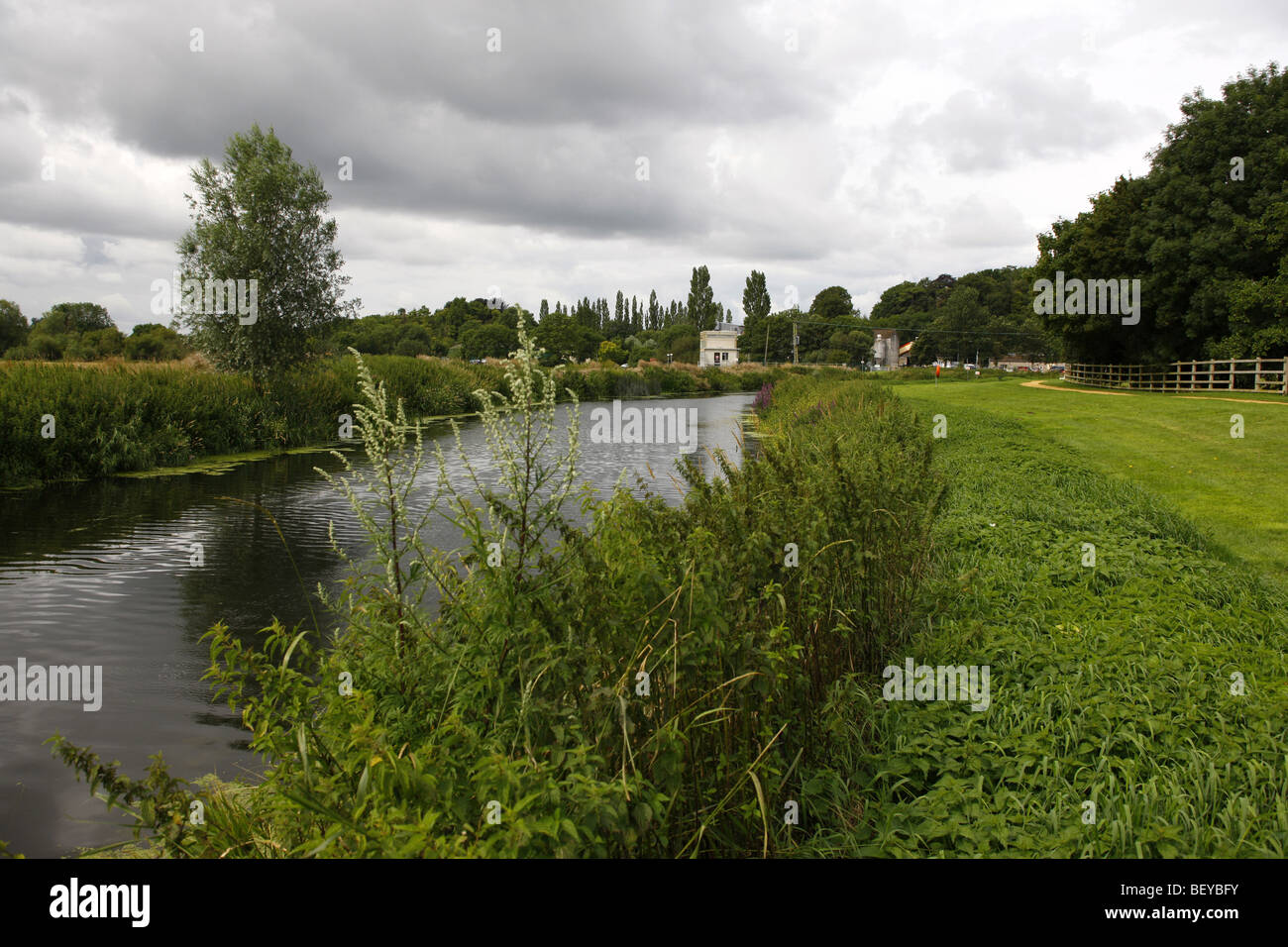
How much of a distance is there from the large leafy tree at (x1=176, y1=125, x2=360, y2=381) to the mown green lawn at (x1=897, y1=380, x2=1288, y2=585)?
19867 millimetres

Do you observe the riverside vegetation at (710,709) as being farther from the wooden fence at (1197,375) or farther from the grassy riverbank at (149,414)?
the wooden fence at (1197,375)

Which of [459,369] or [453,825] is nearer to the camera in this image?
[453,825]

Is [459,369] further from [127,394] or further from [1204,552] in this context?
[1204,552]

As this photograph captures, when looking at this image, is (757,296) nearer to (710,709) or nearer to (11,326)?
(11,326)

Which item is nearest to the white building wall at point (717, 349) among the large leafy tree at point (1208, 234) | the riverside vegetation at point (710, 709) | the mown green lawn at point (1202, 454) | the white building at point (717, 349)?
the white building at point (717, 349)

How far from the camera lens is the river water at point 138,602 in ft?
16.0

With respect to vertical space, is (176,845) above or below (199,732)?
above

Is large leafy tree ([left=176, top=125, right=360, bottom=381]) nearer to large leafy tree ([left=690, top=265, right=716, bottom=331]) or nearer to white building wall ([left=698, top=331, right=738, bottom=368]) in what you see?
white building wall ([left=698, top=331, right=738, bottom=368])

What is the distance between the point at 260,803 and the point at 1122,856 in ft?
12.7

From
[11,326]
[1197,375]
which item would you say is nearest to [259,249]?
[11,326]

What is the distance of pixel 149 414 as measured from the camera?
18.3m

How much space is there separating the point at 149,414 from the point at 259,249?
23.5 feet
